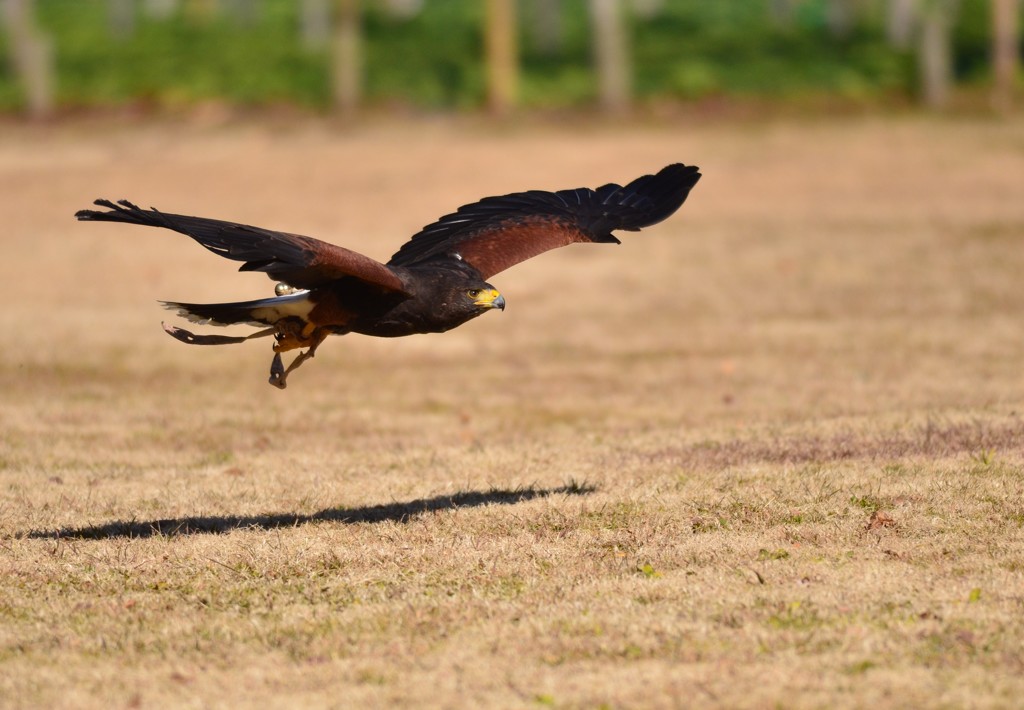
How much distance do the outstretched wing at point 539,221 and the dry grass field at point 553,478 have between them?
1.52 metres

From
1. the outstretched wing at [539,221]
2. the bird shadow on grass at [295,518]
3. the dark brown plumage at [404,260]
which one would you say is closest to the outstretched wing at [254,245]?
the dark brown plumage at [404,260]

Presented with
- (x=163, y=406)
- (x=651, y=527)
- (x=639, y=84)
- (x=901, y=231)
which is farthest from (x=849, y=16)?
(x=651, y=527)

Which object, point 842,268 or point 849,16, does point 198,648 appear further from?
point 849,16

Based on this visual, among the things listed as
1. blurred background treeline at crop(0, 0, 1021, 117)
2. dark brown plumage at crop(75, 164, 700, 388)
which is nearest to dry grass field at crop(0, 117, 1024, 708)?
dark brown plumage at crop(75, 164, 700, 388)

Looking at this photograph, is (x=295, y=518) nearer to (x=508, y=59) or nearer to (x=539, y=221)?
(x=539, y=221)

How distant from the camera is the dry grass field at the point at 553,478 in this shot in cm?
655

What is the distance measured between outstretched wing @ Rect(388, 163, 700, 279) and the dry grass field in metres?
1.52

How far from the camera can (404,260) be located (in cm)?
980

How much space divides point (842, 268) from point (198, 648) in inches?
588

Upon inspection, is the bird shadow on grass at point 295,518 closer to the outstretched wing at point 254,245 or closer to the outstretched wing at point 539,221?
the outstretched wing at point 539,221

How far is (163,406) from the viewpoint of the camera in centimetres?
1378

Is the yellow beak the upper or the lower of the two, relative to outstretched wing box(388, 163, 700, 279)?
lower

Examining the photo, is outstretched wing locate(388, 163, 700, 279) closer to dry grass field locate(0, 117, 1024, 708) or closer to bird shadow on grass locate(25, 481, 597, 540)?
bird shadow on grass locate(25, 481, 597, 540)

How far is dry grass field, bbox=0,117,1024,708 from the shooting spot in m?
6.55
